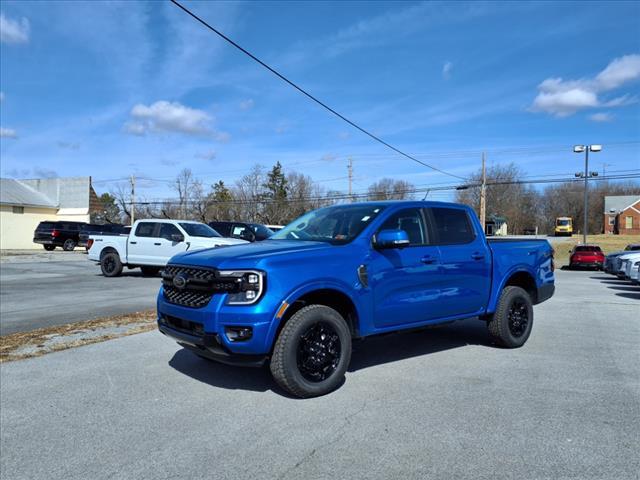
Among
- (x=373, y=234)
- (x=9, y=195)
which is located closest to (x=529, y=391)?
(x=373, y=234)

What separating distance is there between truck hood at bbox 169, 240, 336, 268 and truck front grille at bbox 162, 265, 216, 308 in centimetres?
8

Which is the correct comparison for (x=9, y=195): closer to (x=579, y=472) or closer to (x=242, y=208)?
(x=242, y=208)

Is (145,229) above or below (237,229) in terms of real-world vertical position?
below

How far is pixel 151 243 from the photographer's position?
652 inches

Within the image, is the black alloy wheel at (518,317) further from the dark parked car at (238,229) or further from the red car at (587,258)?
the red car at (587,258)

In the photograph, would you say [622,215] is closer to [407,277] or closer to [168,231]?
[168,231]

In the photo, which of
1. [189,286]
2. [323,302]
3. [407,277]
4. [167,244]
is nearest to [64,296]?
[167,244]

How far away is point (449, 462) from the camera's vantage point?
11.1 feet

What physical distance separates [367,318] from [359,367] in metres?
0.90

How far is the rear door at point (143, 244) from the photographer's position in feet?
54.4

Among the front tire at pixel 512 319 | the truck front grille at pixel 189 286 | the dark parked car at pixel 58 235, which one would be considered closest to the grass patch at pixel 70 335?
the truck front grille at pixel 189 286

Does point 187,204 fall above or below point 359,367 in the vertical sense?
above

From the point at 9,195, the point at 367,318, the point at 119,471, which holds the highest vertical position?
the point at 9,195

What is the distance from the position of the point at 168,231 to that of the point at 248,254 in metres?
12.5
